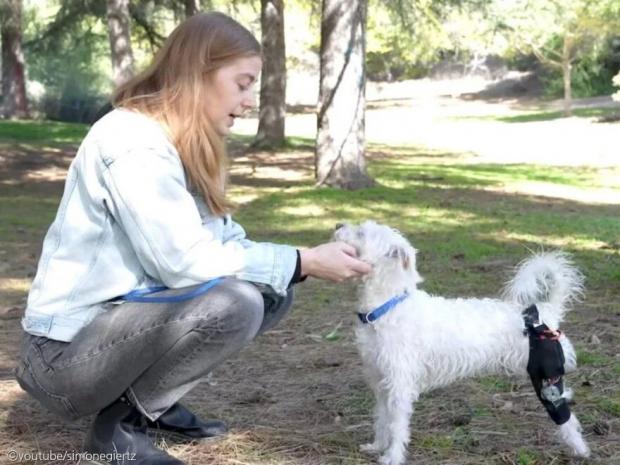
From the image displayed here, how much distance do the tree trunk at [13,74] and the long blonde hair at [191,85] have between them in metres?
25.5

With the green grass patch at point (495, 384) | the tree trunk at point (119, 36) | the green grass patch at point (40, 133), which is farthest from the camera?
the green grass patch at point (40, 133)

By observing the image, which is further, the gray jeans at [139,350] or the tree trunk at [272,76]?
the tree trunk at [272,76]

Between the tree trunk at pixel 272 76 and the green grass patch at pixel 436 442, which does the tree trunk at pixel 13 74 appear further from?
the green grass patch at pixel 436 442

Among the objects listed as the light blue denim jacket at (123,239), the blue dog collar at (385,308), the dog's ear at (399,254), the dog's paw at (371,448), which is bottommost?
the dog's paw at (371,448)

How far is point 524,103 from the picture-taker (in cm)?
4166

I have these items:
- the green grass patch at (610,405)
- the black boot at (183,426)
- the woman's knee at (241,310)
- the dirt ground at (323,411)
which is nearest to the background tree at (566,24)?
the dirt ground at (323,411)

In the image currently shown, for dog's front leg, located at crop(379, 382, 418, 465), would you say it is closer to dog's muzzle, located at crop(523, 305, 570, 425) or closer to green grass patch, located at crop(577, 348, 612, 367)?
dog's muzzle, located at crop(523, 305, 570, 425)

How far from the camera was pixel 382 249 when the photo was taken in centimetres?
358

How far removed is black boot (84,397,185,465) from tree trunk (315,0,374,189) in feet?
29.6

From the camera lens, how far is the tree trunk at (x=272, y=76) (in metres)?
18.5

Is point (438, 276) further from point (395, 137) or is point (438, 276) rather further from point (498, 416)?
point (395, 137)

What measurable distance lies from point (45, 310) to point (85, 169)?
1.65 feet

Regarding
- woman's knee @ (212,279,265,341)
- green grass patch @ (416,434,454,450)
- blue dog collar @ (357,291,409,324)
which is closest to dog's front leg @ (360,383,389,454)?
green grass patch @ (416,434,454,450)

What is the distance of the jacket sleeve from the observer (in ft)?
9.73
